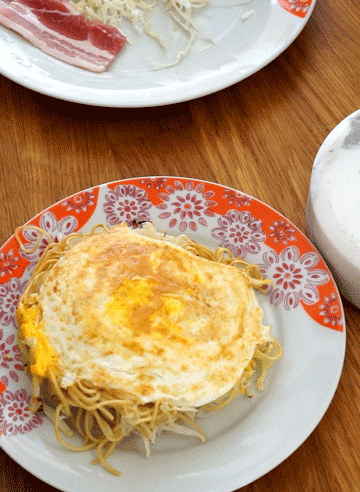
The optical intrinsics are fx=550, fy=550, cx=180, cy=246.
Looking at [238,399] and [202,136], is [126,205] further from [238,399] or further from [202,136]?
[238,399]

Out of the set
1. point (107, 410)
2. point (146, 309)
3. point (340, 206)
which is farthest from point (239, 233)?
point (107, 410)

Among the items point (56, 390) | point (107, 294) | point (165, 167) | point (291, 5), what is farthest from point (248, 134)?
point (56, 390)

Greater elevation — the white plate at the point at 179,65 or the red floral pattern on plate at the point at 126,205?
the white plate at the point at 179,65

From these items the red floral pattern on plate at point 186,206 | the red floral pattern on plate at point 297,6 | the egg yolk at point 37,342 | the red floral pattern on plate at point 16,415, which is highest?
the red floral pattern on plate at point 297,6

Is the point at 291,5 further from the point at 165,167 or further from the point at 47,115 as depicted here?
the point at 47,115

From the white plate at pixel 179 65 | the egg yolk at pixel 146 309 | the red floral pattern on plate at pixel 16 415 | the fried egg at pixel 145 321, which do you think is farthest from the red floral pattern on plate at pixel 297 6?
the red floral pattern on plate at pixel 16 415

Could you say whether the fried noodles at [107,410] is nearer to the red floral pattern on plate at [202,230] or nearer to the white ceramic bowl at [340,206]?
the red floral pattern on plate at [202,230]
